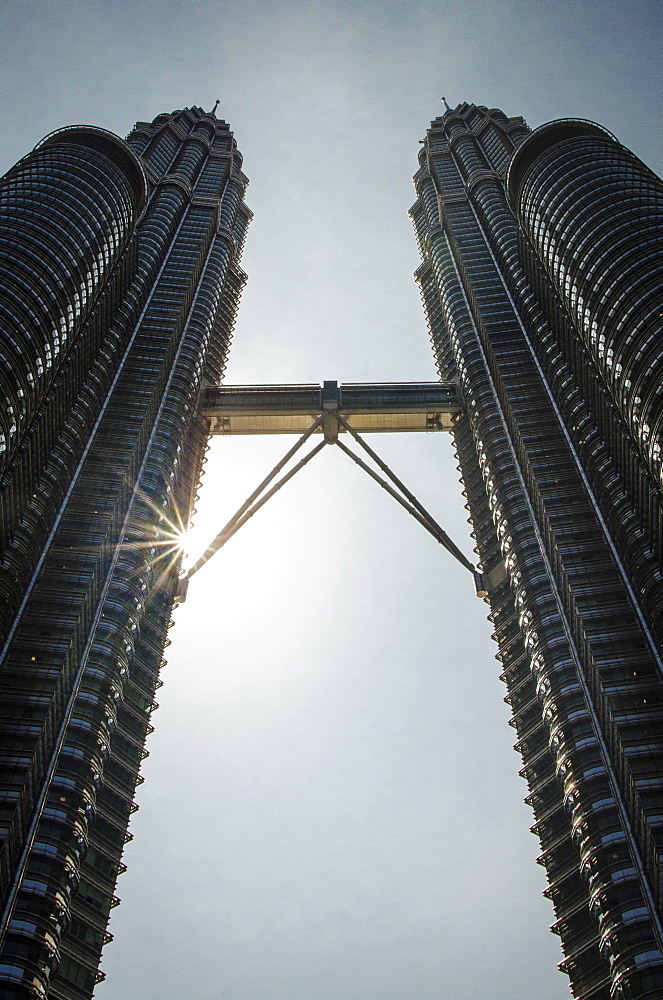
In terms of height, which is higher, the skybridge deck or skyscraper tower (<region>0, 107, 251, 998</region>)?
the skybridge deck

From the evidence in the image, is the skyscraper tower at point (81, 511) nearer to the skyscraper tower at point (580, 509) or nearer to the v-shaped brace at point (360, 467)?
the v-shaped brace at point (360, 467)

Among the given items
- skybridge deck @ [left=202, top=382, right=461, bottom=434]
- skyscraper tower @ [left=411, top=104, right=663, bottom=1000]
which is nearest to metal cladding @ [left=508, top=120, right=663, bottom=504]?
skyscraper tower @ [left=411, top=104, right=663, bottom=1000]

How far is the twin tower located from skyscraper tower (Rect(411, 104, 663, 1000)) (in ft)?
0.84

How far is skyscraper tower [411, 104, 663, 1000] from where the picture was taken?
60.8 meters

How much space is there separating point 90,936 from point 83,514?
3700 cm

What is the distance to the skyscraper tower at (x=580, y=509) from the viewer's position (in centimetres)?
6081

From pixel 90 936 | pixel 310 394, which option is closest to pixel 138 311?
pixel 310 394

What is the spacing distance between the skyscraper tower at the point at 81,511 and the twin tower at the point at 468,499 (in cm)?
→ 23

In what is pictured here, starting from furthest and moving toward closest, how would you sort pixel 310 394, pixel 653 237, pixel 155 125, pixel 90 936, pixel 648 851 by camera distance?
pixel 155 125
pixel 310 394
pixel 653 237
pixel 90 936
pixel 648 851

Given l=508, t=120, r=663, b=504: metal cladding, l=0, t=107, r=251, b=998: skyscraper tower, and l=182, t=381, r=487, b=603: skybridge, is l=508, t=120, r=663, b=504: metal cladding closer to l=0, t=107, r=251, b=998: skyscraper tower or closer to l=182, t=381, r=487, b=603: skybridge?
l=182, t=381, r=487, b=603: skybridge

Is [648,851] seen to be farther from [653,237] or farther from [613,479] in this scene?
[653,237]

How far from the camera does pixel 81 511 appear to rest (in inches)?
3300

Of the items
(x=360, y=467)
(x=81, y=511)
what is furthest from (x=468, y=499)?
(x=81, y=511)

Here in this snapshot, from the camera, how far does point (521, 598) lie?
80250 millimetres
